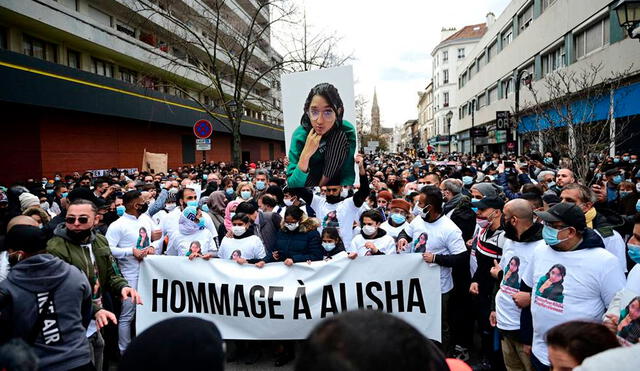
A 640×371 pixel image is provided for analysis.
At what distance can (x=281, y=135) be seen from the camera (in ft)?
173

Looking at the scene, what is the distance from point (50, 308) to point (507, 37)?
3995 cm

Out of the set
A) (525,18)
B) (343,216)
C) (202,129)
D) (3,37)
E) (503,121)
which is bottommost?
(343,216)

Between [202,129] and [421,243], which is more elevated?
[202,129]

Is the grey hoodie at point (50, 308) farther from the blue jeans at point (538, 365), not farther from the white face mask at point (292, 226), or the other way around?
the blue jeans at point (538, 365)

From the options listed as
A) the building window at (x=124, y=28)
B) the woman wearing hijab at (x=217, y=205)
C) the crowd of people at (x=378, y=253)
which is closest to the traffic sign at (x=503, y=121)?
the crowd of people at (x=378, y=253)

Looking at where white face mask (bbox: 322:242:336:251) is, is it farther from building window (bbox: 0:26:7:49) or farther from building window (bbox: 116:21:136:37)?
building window (bbox: 116:21:136:37)

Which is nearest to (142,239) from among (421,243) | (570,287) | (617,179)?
(421,243)

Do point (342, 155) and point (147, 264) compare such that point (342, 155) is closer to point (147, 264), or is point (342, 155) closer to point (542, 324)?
point (147, 264)

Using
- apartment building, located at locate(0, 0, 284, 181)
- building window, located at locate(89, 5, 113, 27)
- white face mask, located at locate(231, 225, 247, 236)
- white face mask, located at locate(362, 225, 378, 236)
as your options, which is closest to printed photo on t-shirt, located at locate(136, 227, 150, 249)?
white face mask, located at locate(231, 225, 247, 236)

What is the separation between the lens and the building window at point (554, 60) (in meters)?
24.7

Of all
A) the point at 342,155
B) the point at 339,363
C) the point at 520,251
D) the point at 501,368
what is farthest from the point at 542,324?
the point at 342,155

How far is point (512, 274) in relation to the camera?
148 inches

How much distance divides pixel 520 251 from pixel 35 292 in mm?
3684

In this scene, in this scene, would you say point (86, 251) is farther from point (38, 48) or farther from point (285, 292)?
point (38, 48)
